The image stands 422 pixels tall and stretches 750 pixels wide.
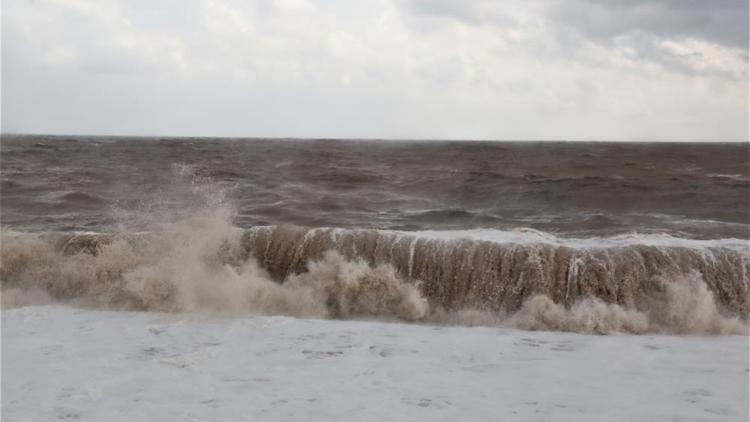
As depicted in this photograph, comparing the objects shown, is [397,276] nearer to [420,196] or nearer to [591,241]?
[591,241]

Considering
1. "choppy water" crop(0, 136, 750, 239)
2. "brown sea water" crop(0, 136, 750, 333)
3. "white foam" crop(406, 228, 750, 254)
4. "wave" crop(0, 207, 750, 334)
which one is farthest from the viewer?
"choppy water" crop(0, 136, 750, 239)

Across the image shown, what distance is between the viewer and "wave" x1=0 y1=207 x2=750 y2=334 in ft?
26.0

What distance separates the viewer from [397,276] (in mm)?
8977

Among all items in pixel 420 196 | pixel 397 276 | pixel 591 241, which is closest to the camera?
pixel 397 276

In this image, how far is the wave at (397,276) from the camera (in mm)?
7914

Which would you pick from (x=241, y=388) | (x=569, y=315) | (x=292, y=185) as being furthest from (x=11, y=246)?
(x=292, y=185)

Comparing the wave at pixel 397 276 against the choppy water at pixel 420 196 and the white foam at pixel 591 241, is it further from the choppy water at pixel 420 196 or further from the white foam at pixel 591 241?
the choppy water at pixel 420 196

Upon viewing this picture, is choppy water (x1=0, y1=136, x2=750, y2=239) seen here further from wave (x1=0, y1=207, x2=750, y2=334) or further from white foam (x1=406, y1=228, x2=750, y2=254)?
wave (x1=0, y1=207, x2=750, y2=334)

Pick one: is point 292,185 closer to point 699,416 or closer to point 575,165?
point 575,165

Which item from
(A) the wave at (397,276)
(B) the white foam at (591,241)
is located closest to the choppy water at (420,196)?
(B) the white foam at (591,241)

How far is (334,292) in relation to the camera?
8.54 meters

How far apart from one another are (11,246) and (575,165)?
78.5 feet

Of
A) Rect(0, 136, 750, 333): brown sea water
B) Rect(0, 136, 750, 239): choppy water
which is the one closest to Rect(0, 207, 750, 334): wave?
Rect(0, 136, 750, 333): brown sea water

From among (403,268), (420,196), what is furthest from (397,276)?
(420,196)
